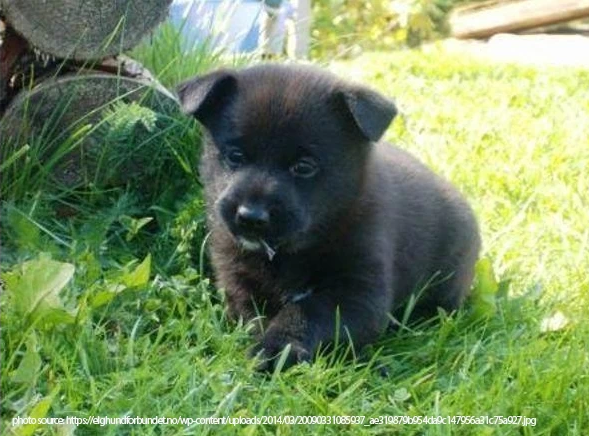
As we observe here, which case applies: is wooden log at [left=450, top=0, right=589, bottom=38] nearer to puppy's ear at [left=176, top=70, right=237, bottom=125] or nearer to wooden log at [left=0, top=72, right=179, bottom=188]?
wooden log at [left=0, top=72, right=179, bottom=188]

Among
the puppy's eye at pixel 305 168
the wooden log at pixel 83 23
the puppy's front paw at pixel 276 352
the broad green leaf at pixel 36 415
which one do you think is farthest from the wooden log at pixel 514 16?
the broad green leaf at pixel 36 415

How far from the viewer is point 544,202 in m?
5.47

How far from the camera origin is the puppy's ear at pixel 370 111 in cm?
355

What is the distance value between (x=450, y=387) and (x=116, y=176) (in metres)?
1.78

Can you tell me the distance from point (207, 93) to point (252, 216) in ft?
1.53

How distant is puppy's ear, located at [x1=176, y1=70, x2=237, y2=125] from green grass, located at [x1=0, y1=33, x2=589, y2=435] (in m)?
0.52

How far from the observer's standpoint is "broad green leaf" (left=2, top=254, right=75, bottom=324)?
3.34 metres

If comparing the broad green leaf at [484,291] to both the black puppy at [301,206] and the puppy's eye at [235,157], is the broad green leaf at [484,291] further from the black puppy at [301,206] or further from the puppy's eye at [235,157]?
the puppy's eye at [235,157]

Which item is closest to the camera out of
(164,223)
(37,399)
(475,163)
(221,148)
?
(37,399)

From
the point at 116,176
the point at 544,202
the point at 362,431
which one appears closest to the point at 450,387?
the point at 362,431

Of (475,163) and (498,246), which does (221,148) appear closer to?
(498,246)

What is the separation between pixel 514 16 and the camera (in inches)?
549

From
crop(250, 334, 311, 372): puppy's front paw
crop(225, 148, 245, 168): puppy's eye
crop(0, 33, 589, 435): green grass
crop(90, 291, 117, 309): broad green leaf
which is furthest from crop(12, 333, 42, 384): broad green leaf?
crop(225, 148, 245, 168): puppy's eye

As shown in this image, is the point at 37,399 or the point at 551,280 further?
the point at 551,280
